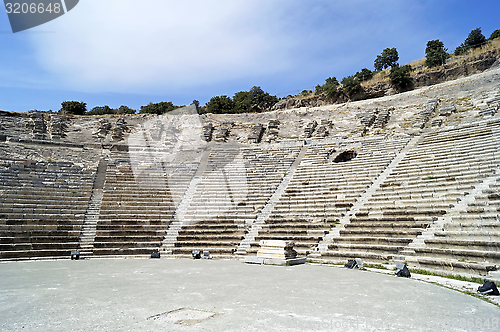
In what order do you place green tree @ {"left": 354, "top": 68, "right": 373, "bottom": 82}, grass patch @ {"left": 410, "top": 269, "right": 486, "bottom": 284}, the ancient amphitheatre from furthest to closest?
green tree @ {"left": 354, "top": 68, "right": 373, "bottom": 82} → the ancient amphitheatre → grass patch @ {"left": 410, "top": 269, "right": 486, "bottom": 284}

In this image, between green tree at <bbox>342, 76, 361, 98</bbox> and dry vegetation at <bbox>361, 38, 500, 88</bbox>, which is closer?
dry vegetation at <bbox>361, 38, 500, 88</bbox>

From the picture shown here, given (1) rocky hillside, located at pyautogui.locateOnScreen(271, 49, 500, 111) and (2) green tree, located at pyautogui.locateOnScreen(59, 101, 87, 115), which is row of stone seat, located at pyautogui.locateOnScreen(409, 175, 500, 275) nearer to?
(1) rocky hillside, located at pyautogui.locateOnScreen(271, 49, 500, 111)

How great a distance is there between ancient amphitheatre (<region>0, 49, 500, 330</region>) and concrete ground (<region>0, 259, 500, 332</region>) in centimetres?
283

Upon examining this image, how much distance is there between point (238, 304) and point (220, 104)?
37.8m

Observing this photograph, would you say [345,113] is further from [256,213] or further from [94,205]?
[94,205]

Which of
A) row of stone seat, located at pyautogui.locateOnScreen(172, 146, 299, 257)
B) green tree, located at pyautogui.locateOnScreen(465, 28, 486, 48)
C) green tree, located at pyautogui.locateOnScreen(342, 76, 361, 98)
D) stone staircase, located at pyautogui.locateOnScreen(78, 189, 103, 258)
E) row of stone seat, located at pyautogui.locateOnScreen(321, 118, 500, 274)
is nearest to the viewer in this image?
row of stone seat, located at pyautogui.locateOnScreen(321, 118, 500, 274)


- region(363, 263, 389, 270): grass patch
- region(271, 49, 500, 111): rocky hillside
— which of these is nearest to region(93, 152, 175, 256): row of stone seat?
region(363, 263, 389, 270): grass patch

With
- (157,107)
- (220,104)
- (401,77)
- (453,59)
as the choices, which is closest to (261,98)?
(220,104)

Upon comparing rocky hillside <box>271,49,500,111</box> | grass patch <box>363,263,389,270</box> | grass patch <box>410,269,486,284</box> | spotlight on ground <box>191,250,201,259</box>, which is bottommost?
grass patch <box>363,263,389,270</box>

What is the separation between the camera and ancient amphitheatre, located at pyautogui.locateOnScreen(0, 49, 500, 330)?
9750 millimetres

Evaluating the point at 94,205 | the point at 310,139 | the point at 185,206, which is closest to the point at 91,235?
the point at 94,205

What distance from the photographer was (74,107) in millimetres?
37625

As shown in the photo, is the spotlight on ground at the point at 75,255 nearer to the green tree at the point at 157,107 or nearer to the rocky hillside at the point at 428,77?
the rocky hillside at the point at 428,77

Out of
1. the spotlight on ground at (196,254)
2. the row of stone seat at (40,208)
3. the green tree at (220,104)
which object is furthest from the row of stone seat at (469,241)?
the green tree at (220,104)
